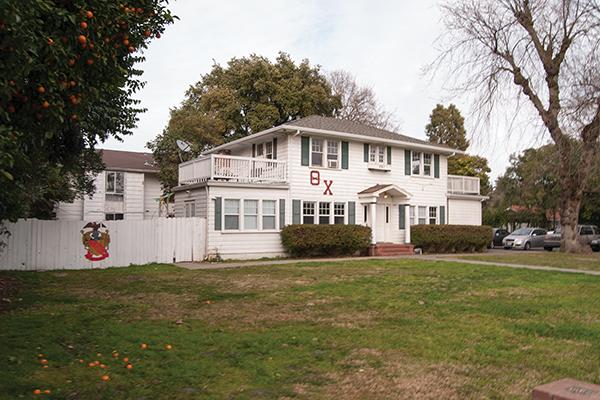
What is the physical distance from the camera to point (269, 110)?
34000 millimetres

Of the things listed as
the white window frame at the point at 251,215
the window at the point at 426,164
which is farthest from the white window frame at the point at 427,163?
the white window frame at the point at 251,215

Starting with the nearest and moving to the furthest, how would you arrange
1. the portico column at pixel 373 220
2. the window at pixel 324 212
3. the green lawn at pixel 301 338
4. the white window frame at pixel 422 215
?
the green lawn at pixel 301 338, the window at pixel 324 212, the portico column at pixel 373 220, the white window frame at pixel 422 215

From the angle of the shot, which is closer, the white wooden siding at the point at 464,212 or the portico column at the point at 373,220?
the portico column at the point at 373,220

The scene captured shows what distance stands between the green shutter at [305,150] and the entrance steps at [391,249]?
506 centimetres

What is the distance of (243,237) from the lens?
20.9 metres

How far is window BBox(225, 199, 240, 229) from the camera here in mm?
20497

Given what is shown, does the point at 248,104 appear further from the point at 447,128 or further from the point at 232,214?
the point at 447,128

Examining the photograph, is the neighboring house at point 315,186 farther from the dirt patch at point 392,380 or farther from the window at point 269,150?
the dirt patch at point 392,380

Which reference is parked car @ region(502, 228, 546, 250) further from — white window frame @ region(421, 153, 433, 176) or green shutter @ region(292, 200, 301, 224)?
green shutter @ region(292, 200, 301, 224)

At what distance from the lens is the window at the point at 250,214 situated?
2108 cm

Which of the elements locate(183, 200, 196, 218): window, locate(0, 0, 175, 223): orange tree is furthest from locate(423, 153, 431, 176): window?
locate(0, 0, 175, 223): orange tree

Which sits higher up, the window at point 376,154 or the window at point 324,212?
the window at point 376,154

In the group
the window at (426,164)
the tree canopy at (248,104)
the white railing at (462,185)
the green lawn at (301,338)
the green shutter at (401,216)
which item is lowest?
the green lawn at (301,338)

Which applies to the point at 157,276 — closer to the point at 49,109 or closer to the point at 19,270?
the point at 19,270
